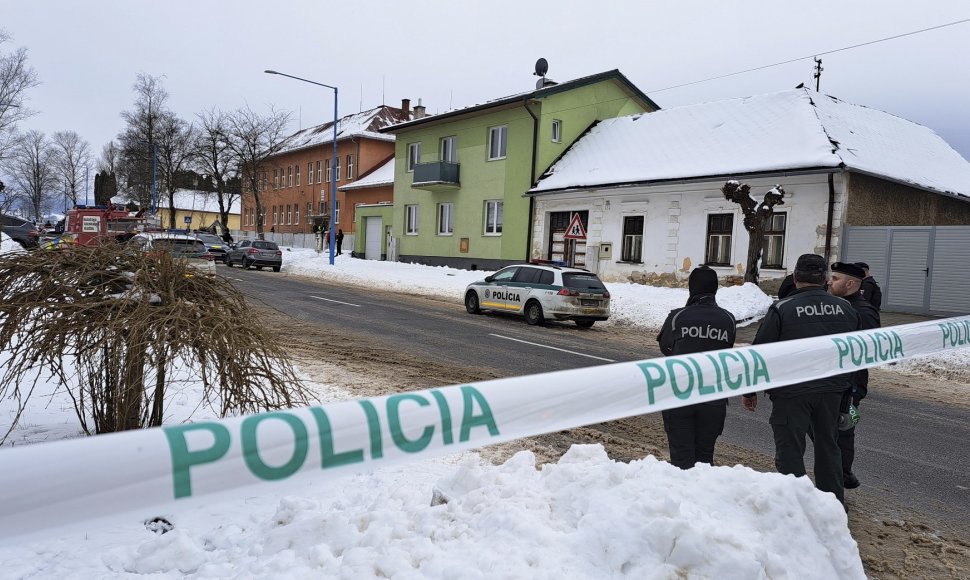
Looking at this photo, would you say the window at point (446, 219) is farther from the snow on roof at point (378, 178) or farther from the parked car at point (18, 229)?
the parked car at point (18, 229)

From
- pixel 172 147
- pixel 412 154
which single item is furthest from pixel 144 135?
pixel 412 154

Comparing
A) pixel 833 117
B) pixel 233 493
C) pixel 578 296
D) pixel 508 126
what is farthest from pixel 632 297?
pixel 233 493

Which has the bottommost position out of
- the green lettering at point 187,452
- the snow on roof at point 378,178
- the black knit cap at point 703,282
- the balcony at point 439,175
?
the green lettering at point 187,452

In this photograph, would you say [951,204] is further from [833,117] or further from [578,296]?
[578,296]

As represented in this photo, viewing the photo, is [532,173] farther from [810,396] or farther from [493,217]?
[810,396]

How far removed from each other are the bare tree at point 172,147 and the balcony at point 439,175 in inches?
1330

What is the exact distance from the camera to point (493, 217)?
2988cm

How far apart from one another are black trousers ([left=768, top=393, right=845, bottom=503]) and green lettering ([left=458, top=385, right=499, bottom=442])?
245 cm

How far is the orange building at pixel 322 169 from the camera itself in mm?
46875

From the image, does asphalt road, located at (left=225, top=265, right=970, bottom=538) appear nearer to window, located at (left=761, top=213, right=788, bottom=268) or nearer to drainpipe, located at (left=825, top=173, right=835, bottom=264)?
drainpipe, located at (left=825, top=173, right=835, bottom=264)

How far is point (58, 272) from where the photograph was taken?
13.8 ft

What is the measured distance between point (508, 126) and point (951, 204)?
17526 mm

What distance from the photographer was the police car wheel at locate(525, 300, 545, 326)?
14.8 meters

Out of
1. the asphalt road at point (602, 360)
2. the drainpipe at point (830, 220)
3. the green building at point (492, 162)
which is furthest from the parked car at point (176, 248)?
the green building at point (492, 162)
